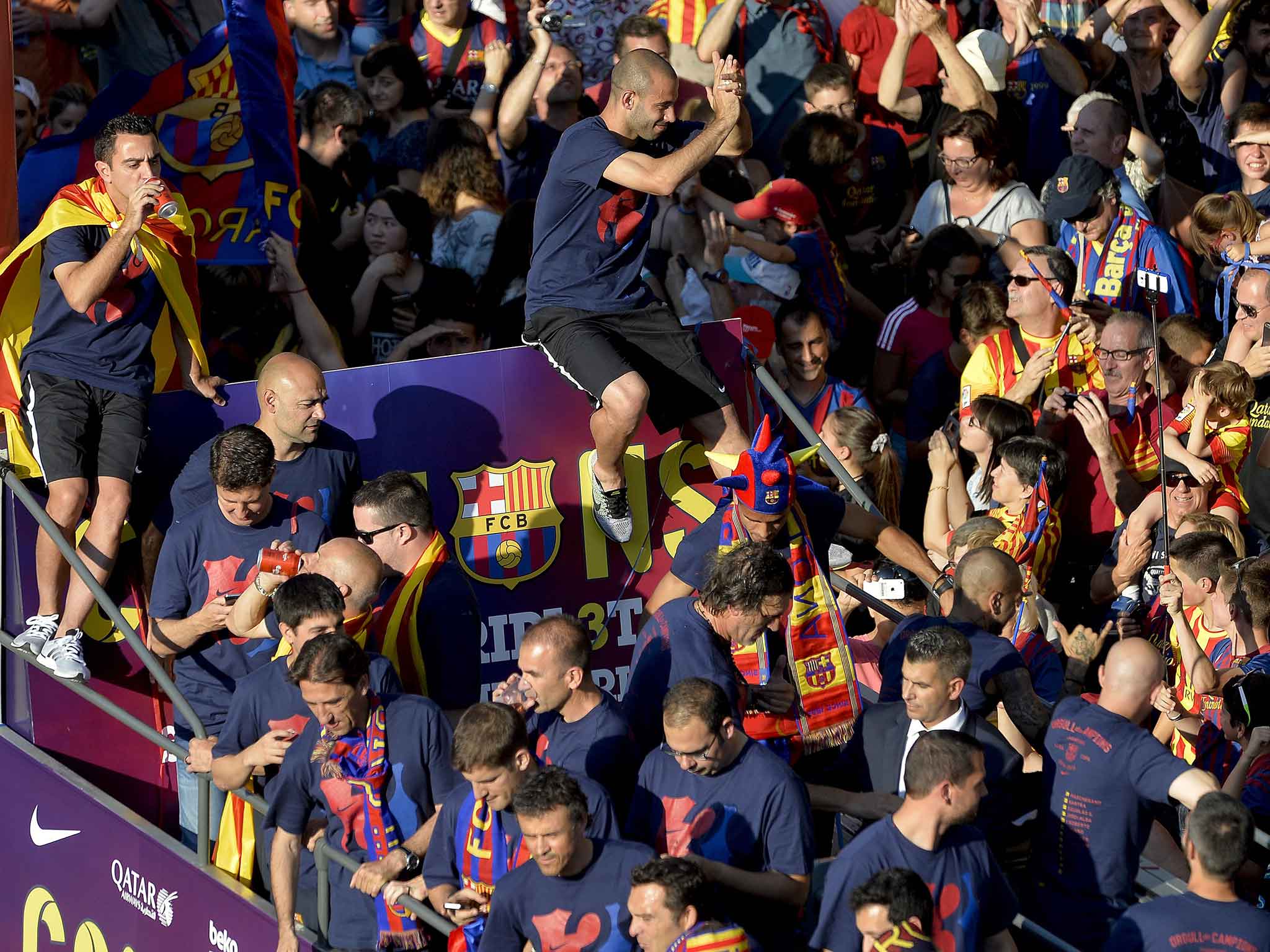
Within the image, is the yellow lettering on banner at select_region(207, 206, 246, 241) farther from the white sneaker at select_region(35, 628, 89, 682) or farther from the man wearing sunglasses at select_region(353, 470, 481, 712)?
the man wearing sunglasses at select_region(353, 470, 481, 712)

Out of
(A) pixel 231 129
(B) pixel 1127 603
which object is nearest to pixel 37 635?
(A) pixel 231 129

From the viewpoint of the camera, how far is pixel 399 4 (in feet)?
37.7

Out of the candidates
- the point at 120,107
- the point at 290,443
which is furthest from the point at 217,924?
the point at 120,107

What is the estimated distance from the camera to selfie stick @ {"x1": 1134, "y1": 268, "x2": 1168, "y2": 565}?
25.1ft

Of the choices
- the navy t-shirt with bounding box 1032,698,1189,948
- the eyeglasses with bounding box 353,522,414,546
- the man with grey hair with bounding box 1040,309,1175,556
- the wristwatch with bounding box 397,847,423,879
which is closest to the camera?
the navy t-shirt with bounding box 1032,698,1189,948

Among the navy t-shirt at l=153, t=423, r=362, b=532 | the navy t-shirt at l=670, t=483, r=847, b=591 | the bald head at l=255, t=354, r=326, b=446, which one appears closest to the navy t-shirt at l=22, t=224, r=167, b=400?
the navy t-shirt at l=153, t=423, r=362, b=532

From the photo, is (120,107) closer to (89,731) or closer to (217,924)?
(89,731)

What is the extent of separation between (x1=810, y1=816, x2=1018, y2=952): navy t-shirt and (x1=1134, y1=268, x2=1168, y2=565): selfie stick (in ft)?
8.55

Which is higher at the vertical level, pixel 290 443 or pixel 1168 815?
pixel 290 443

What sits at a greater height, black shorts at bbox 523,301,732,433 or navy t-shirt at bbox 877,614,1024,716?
black shorts at bbox 523,301,732,433

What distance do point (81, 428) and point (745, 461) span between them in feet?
10.2

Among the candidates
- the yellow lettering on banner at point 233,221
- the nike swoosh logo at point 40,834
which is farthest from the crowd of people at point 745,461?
the nike swoosh logo at point 40,834

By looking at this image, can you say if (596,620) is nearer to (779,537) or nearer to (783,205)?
(779,537)

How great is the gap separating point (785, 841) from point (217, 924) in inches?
108
